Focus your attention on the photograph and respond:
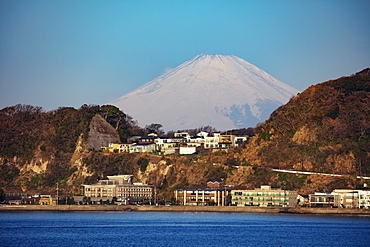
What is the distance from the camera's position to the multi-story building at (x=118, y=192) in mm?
117125

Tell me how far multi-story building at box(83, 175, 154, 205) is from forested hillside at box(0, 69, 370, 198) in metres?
3.16

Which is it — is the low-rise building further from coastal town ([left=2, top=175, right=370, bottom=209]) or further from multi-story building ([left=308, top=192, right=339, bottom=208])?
multi-story building ([left=308, top=192, right=339, bottom=208])

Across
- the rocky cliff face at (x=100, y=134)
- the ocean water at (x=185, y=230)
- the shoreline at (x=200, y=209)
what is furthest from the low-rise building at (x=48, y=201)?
the rocky cliff face at (x=100, y=134)

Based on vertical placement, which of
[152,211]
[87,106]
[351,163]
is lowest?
[152,211]

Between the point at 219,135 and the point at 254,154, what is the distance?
23.9 meters

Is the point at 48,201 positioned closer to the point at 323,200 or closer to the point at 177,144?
the point at 177,144

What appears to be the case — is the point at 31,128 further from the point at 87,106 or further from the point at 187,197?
the point at 187,197

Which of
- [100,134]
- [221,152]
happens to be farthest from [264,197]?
[100,134]

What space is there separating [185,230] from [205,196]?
3133 cm

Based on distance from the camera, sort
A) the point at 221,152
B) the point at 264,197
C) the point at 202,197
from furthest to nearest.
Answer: the point at 221,152 → the point at 202,197 → the point at 264,197

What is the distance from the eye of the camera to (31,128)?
476ft

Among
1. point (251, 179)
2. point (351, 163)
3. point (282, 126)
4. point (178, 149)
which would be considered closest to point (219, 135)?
point (178, 149)

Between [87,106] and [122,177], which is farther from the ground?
[87,106]

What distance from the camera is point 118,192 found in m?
117
